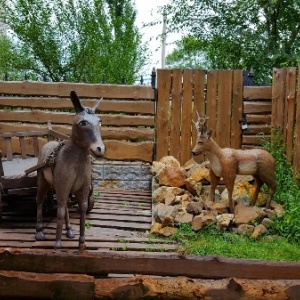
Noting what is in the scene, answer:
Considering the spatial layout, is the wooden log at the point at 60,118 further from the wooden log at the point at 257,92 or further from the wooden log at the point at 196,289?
the wooden log at the point at 196,289

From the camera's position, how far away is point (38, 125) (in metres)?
8.41

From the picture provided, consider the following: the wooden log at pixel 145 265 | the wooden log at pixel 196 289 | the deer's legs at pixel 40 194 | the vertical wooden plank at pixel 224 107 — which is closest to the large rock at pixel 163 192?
the vertical wooden plank at pixel 224 107

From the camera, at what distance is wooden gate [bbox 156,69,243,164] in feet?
26.6

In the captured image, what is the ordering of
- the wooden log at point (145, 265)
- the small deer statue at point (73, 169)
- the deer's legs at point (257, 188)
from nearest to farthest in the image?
the wooden log at point (145, 265)
the small deer statue at point (73, 169)
the deer's legs at point (257, 188)

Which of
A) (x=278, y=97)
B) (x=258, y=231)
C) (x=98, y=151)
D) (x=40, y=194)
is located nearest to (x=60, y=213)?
(x=40, y=194)

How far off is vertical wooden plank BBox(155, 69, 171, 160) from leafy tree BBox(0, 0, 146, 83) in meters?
3.04

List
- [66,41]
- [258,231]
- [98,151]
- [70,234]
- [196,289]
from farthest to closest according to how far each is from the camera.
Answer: [66,41] < [258,231] < [70,234] < [98,151] < [196,289]

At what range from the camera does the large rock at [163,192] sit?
6.57 meters

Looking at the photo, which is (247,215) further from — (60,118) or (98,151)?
(60,118)

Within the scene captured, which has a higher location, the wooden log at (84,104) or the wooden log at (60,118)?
the wooden log at (84,104)

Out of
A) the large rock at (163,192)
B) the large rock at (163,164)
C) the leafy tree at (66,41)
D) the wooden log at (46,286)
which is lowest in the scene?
the large rock at (163,192)

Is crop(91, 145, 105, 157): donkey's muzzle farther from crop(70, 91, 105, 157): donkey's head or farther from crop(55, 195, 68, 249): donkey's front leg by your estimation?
crop(55, 195, 68, 249): donkey's front leg

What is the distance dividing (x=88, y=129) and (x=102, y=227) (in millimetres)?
1970

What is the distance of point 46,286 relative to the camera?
2.56 meters
